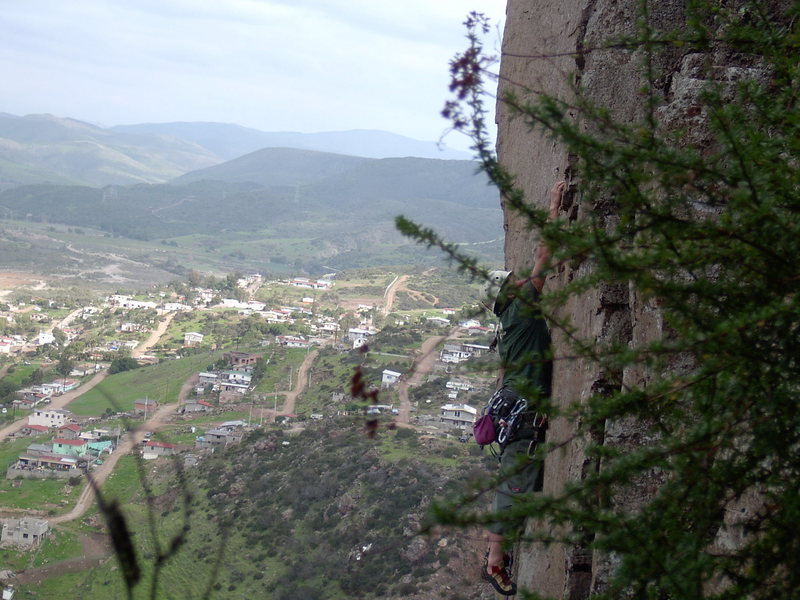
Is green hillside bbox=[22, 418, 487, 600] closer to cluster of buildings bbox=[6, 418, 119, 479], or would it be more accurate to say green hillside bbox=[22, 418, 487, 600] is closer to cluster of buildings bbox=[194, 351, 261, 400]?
cluster of buildings bbox=[6, 418, 119, 479]

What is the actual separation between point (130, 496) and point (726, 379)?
16.0 meters

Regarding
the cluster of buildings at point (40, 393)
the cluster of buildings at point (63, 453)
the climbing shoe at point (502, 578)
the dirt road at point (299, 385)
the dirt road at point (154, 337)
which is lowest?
the cluster of buildings at point (40, 393)

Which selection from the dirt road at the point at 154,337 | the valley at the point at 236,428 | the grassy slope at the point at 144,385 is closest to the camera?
the valley at the point at 236,428

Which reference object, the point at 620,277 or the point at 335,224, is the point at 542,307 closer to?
the point at 620,277

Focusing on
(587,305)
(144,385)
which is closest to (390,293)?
(144,385)

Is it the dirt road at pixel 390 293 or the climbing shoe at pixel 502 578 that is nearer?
the climbing shoe at pixel 502 578

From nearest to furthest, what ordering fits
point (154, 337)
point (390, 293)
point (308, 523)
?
point (308, 523) → point (154, 337) → point (390, 293)

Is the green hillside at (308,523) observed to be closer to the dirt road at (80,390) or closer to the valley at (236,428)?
the valley at (236,428)

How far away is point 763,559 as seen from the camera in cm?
210

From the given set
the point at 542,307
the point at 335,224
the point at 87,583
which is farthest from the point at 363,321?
the point at 335,224

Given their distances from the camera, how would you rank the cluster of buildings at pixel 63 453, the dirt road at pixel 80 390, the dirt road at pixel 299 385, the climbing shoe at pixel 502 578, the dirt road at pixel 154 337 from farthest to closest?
the dirt road at pixel 154 337, the dirt road at pixel 80 390, the dirt road at pixel 299 385, the cluster of buildings at pixel 63 453, the climbing shoe at pixel 502 578

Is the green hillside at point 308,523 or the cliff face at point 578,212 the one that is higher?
the cliff face at point 578,212

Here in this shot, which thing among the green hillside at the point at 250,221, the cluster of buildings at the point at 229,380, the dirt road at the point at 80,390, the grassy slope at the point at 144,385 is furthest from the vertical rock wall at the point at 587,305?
the green hillside at the point at 250,221

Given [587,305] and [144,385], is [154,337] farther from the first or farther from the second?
[587,305]
